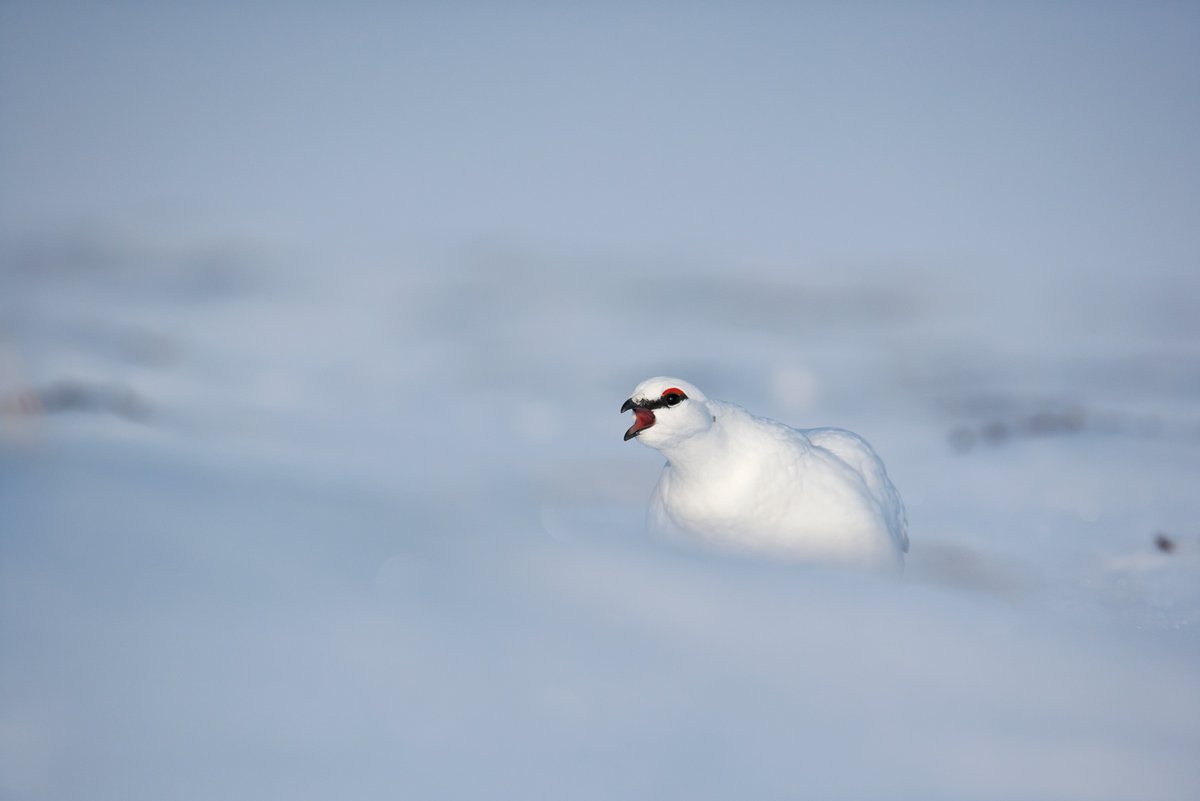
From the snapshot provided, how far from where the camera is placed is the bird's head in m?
4.84

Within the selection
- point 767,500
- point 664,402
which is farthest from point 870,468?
point 664,402

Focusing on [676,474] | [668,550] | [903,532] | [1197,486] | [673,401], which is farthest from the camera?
[1197,486]

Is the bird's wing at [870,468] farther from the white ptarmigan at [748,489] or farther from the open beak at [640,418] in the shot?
the open beak at [640,418]

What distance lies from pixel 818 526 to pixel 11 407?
4105 mm

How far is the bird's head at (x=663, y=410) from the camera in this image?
484 cm

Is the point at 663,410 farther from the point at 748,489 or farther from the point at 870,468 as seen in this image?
the point at 870,468

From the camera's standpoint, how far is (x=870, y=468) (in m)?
5.82

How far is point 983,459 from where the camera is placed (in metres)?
7.83

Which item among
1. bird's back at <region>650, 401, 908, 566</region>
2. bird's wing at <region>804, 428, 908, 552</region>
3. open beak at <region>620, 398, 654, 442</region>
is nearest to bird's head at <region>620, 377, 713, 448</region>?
open beak at <region>620, 398, 654, 442</region>

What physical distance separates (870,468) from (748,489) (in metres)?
1.10

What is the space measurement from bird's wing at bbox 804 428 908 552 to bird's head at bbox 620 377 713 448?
4.29 ft

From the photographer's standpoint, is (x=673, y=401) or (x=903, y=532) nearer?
(x=673, y=401)

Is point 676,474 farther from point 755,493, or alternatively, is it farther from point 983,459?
point 983,459

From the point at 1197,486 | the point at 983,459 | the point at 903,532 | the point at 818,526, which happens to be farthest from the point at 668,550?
the point at 1197,486
